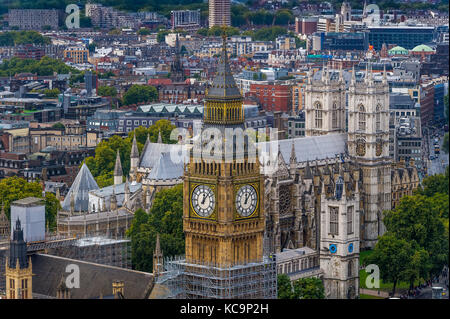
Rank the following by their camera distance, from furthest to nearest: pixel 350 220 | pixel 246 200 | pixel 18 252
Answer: pixel 350 220
pixel 246 200
pixel 18 252

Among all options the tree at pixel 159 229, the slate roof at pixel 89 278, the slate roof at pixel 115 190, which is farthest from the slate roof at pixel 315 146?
the slate roof at pixel 89 278

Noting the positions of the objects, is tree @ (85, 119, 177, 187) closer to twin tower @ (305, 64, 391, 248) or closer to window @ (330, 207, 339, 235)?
twin tower @ (305, 64, 391, 248)

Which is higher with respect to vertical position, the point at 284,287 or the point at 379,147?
the point at 379,147

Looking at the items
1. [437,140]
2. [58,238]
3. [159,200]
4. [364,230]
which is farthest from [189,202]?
[437,140]

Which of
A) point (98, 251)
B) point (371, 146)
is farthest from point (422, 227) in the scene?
point (98, 251)

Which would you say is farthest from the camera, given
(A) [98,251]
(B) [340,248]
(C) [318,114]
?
(C) [318,114]

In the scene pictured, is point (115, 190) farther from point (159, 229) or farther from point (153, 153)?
point (159, 229)
